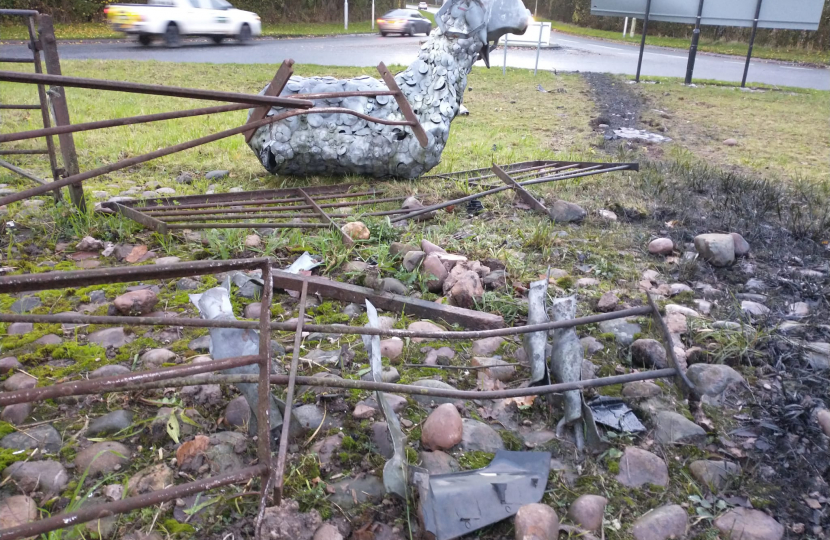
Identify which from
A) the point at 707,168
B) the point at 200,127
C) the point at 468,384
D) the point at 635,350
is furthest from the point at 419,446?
the point at 200,127

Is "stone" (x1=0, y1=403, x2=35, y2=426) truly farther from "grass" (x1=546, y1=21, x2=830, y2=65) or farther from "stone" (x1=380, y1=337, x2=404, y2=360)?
"grass" (x1=546, y1=21, x2=830, y2=65)

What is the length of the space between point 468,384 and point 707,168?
3.52 m

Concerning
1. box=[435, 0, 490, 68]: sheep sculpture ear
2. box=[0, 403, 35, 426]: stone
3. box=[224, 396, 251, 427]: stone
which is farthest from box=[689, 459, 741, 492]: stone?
box=[435, 0, 490, 68]: sheep sculpture ear

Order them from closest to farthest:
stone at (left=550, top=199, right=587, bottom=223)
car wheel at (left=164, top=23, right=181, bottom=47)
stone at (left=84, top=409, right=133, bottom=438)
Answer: stone at (left=84, top=409, right=133, bottom=438)
stone at (left=550, top=199, right=587, bottom=223)
car wheel at (left=164, top=23, right=181, bottom=47)

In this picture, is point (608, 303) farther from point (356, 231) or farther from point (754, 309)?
point (356, 231)

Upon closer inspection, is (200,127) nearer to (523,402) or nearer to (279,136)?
(279,136)

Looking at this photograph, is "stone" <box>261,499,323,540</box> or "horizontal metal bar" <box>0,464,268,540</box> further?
"stone" <box>261,499,323,540</box>

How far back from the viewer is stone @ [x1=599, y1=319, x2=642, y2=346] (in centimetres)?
225

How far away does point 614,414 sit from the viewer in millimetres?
1797

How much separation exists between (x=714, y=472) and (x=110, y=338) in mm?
1993

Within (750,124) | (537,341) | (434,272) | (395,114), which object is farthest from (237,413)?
(750,124)

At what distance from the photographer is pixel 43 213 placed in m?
3.27

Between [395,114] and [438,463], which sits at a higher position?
[395,114]

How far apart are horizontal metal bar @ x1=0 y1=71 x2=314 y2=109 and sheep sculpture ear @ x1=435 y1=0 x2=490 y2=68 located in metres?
2.39
